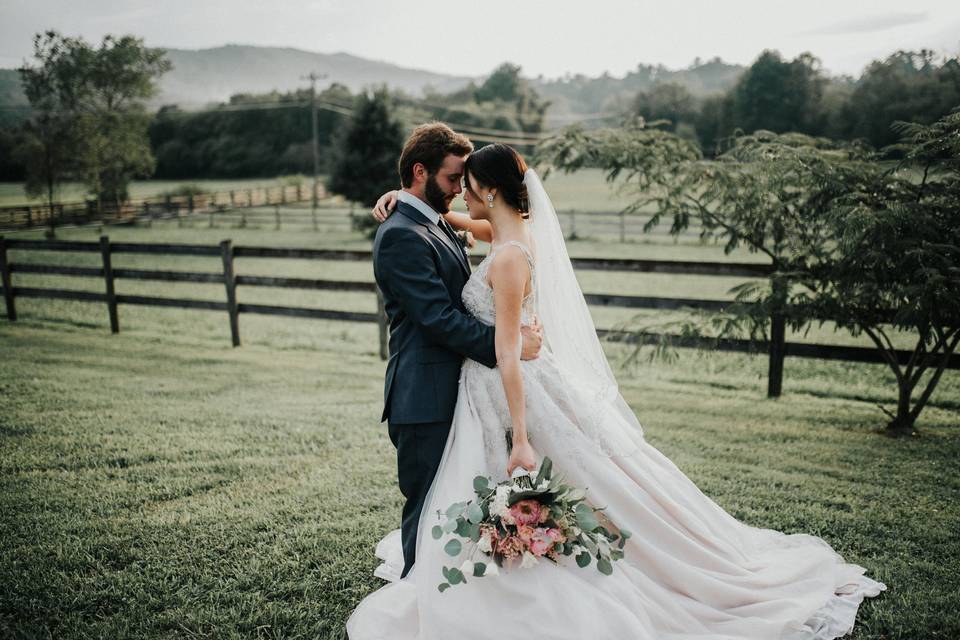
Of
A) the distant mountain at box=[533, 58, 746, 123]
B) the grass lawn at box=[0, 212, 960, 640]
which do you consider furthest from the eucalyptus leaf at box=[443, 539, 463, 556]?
the distant mountain at box=[533, 58, 746, 123]

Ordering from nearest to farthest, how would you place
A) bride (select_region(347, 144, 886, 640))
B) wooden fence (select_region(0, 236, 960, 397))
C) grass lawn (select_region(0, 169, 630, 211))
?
bride (select_region(347, 144, 886, 640)) → wooden fence (select_region(0, 236, 960, 397)) → grass lawn (select_region(0, 169, 630, 211))

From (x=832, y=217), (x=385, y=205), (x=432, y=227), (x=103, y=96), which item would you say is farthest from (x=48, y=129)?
(x=832, y=217)

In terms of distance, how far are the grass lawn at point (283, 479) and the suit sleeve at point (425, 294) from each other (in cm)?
133

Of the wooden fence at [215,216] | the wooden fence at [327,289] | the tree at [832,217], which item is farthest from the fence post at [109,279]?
the wooden fence at [215,216]

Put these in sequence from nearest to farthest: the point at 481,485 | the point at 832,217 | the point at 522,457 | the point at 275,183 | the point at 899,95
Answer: the point at 481,485, the point at 522,457, the point at 832,217, the point at 899,95, the point at 275,183

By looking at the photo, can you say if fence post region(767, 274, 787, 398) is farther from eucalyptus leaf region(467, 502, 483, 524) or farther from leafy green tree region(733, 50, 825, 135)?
leafy green tree region(733, 50, 825, 135)

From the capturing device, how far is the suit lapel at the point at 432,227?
2869mm

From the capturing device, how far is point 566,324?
3.26 m

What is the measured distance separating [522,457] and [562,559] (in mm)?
434

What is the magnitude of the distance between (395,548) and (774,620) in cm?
179

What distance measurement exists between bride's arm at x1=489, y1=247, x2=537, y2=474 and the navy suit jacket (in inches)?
3.5

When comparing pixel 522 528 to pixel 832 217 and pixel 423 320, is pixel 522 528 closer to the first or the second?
→ pixel 423 320

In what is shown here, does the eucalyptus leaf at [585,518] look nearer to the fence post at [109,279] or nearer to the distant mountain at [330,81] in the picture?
the fence post at [109,279]

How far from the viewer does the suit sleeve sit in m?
2.69
